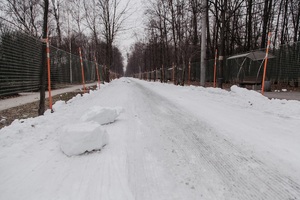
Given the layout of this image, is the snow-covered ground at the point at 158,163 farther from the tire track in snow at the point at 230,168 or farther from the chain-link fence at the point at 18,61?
the chain-link fence at the point at 18,61

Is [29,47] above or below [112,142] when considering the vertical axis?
above

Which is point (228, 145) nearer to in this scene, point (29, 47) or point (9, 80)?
point (9, 80)

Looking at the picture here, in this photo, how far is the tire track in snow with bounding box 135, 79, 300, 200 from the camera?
175 cm

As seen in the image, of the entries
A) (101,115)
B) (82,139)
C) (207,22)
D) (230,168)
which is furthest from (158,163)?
(207,22)

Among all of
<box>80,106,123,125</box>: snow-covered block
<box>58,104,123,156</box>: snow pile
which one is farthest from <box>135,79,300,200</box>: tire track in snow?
<box>80,106,123,125</box>: snow-covered block

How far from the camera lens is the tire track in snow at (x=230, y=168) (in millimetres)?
1752

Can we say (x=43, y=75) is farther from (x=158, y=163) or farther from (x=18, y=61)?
(x=158, y=163)

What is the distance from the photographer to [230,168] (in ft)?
7.14

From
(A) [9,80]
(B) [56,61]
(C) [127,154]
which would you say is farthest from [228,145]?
(B) [56,61]

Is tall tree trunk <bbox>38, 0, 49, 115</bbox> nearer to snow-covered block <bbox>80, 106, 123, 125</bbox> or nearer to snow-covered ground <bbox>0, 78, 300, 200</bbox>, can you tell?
snow-covered ground <bbox>0, 78, 300, 200</bbox>

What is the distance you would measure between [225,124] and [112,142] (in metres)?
2.31

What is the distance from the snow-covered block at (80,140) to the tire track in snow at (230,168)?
109cm

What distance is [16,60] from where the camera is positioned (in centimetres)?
755

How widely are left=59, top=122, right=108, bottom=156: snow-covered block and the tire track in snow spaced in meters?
1.09
